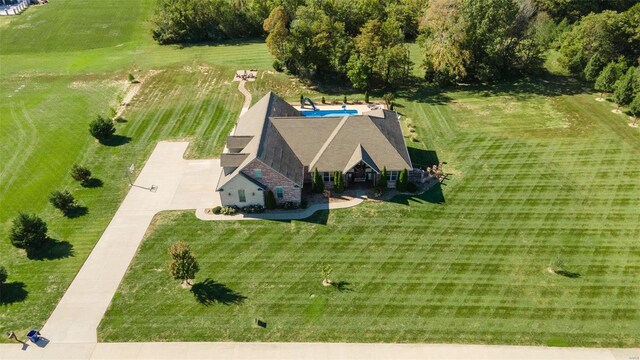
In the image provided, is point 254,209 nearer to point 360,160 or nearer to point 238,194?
point 238,194

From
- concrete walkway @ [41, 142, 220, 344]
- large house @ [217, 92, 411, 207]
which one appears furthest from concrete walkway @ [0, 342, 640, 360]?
large house @ [217, 92, 411, 207]

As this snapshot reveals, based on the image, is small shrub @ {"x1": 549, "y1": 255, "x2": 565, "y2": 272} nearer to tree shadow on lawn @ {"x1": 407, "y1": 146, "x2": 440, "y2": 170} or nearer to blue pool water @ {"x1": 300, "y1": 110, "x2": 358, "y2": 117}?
tree shadow on lawn @ {"x1": 407, "y1": 146, "x2": 440, "y2": 170}

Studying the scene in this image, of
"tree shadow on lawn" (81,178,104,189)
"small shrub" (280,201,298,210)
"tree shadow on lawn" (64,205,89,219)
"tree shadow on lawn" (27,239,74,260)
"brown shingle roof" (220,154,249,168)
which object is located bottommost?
"tree shadow on lawn" (27,239,74,260)

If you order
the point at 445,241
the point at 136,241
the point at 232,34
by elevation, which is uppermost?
the point at 232,34

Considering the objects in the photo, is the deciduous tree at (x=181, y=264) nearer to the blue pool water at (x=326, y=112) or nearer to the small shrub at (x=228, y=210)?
the small shrub at (x=228, y=210)

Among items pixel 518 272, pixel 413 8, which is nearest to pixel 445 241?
pixel 518 272

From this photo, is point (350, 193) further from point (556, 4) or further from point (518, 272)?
point (556, 4)
